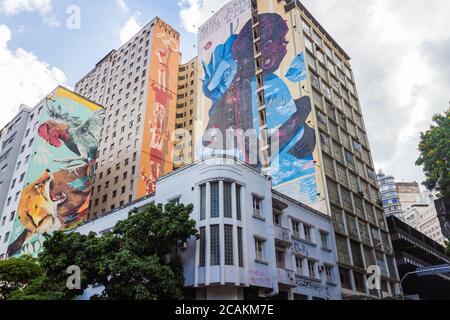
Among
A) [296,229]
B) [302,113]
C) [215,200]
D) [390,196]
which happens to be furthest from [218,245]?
[390,196]

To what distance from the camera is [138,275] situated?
73.0 feet

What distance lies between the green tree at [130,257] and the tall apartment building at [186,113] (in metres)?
52.8

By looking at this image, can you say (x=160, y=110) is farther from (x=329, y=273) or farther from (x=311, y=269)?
(x=311, y=269)

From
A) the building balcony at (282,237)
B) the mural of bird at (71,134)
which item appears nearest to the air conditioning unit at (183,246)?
the building balcony at (282,237)

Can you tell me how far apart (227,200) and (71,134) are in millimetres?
45918

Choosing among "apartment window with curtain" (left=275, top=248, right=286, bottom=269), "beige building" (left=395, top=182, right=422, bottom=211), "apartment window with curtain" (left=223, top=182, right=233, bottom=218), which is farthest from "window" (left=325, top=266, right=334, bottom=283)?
"beige building" (left=395, top=182, right=422, bottom=211)

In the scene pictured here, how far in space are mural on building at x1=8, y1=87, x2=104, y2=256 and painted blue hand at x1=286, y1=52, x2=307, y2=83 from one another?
116ft

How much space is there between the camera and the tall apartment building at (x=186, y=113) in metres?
80.5

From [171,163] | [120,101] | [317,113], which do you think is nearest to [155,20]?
[120,101]

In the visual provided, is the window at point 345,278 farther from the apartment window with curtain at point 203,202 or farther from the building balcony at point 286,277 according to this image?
the apartment window with curtain at point 203,202

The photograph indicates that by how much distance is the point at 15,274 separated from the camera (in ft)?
95.0

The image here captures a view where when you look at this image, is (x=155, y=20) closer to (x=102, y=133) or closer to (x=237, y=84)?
(x=102, y=133)

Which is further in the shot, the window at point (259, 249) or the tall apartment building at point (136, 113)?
the tall apartment building at point (136, 113)
